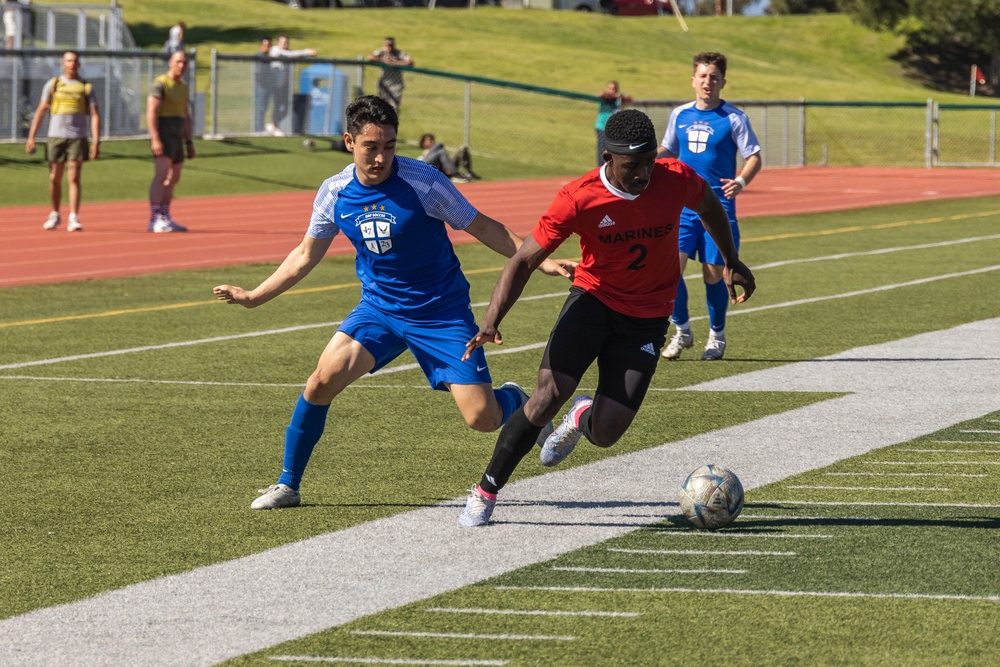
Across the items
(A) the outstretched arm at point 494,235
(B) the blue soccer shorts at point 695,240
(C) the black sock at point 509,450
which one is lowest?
(C) the black sock at point 509,450

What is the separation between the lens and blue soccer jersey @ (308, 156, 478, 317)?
741cm

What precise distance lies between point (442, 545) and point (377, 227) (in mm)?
1508

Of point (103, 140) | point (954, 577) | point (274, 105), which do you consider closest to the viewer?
point (954, 577)

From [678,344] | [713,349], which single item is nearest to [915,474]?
[713,349]

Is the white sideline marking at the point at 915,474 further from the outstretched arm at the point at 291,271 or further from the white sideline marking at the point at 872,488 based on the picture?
the outstretched arm at the point at 291,271

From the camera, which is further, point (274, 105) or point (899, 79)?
point (899, 79)

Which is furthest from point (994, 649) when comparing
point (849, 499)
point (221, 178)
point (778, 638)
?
point (221, 178)

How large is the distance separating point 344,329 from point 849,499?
7.97ft

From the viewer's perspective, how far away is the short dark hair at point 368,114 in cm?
718

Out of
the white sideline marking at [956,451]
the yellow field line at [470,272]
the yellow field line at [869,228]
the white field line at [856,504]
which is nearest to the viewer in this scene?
the white field line at [856,504]

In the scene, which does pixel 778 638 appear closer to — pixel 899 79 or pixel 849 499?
pixel 849 499

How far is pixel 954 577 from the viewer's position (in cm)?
608

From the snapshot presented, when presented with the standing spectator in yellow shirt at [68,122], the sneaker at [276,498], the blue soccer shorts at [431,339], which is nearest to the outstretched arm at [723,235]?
the blue soccer shorts at [431,339]

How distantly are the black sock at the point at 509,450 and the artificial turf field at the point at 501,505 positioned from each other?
8.0 inches
